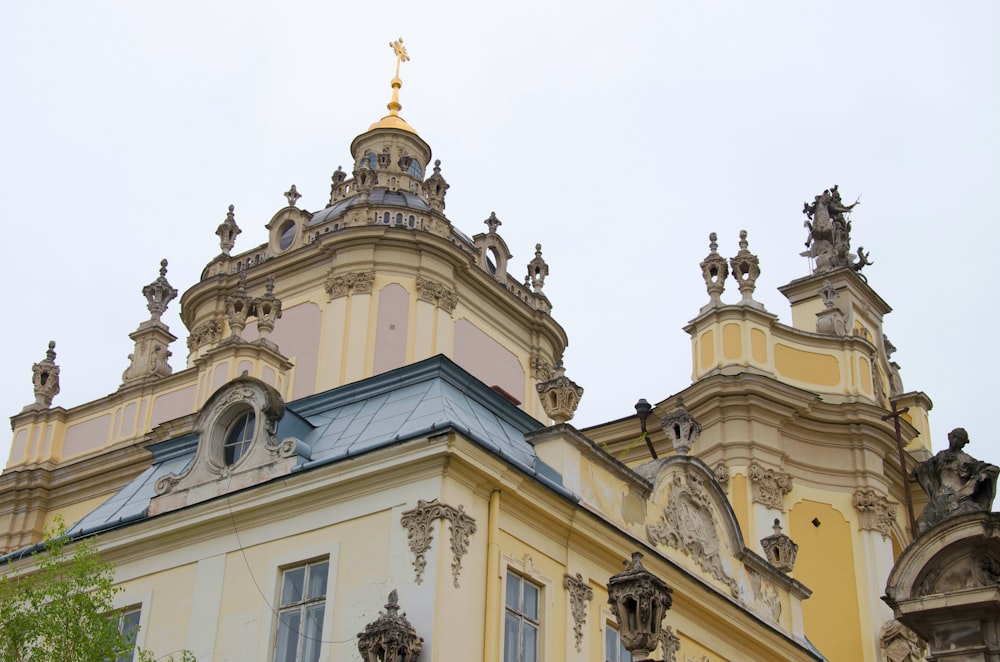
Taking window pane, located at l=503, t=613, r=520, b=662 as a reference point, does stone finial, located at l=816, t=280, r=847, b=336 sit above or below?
above

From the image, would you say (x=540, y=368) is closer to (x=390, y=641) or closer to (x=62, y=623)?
(x=62, y=623)

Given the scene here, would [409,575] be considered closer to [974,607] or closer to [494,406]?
[494,406]

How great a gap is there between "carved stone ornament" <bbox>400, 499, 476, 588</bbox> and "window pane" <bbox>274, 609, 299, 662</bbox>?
6.82 feet

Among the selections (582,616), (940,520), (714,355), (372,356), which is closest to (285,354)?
(372,356)

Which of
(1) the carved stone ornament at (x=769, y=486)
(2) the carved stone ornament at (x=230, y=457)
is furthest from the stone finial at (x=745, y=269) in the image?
(2) the carved stone ornament at (x=230, y=457)

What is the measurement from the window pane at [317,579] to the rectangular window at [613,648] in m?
4.36

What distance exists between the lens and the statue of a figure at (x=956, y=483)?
1530 centimetres

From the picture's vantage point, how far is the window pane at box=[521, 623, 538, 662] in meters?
18.9

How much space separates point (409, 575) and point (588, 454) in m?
4.55

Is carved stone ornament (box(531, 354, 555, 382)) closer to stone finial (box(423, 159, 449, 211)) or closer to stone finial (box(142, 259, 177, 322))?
stone finial (box(423, 159, 449, 211))

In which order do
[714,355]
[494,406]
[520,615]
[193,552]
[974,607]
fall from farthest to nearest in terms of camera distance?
[714,355] < [494,406] < [193,552] < [520,615] < [974,607]

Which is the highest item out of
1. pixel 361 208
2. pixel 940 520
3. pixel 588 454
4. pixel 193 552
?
pixel 361 208

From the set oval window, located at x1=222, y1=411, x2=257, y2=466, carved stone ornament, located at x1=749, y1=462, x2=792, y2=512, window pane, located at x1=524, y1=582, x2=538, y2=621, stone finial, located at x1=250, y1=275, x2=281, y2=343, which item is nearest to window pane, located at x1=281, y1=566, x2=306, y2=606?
oval window, located at x1=222, y1=411, x2=257, y2=466

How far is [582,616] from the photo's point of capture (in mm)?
20016
